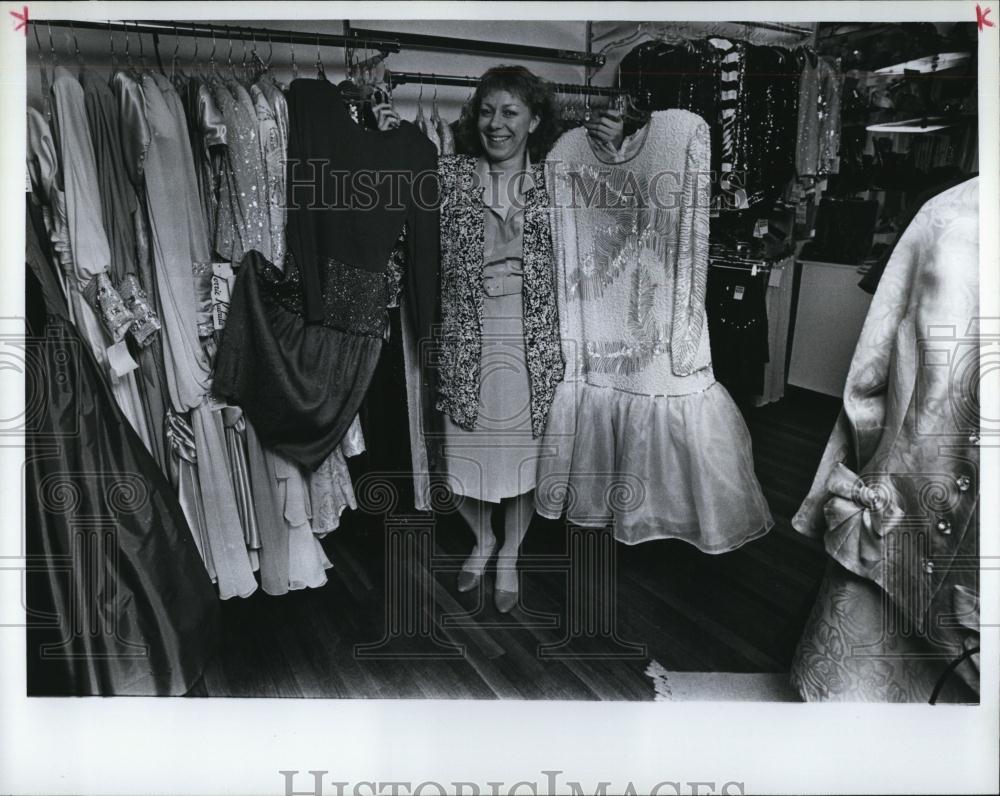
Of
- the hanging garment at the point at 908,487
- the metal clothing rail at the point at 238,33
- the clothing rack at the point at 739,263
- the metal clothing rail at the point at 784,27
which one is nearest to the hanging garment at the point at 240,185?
the metal clothing rail at the point at 238,33

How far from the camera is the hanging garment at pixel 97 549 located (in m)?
2.00

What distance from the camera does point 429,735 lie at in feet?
6.75

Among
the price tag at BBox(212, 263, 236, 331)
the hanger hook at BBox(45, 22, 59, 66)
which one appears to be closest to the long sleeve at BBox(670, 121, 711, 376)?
the price tag at BBox(212, 263, 236, 331)

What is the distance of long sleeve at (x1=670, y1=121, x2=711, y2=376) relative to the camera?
1.94 m

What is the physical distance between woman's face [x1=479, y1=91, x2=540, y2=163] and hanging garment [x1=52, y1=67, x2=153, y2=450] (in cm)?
87

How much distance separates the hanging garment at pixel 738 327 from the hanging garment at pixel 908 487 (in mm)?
215

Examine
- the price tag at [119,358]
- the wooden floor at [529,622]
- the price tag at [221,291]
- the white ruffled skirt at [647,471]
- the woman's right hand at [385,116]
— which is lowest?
the wooden floor at [529,622]

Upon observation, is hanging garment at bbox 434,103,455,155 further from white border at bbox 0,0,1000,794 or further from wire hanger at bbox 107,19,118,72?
wire hanger at bbox 107,19,118,72

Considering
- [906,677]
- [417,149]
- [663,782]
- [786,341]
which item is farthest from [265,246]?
[906,677]

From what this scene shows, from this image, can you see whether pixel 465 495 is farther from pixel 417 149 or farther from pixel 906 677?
pixel 906 677

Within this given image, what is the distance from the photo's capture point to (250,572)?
2072 millimetres

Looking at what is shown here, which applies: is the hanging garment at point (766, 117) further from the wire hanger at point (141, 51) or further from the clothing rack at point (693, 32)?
the wire hanger at point (141, 51)

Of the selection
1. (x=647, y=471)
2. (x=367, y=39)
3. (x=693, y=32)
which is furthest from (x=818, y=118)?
(x=367, y=39)

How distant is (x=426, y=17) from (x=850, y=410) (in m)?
1.30
